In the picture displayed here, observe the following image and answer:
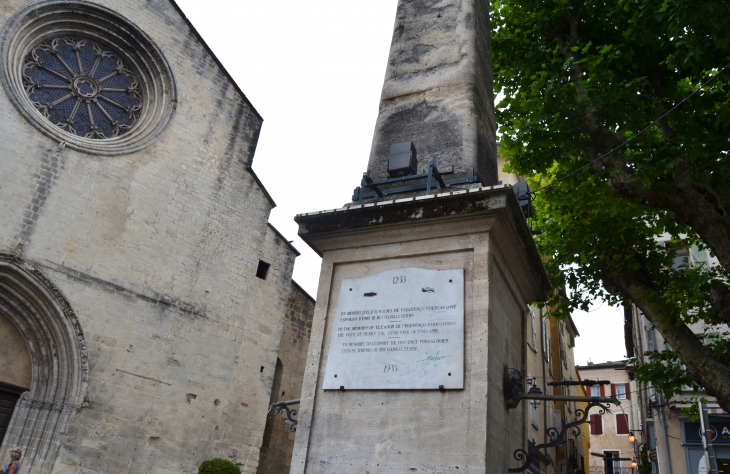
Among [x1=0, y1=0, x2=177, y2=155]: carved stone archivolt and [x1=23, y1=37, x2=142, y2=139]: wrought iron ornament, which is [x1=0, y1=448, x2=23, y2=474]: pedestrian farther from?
[x1=23, y1=37, x2=142, y2=139]: wrought iron ornament

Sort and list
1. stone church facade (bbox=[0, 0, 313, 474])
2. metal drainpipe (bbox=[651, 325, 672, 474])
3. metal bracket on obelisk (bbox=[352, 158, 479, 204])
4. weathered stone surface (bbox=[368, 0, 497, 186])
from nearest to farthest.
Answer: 1. metal bracket on obelisk (bbox=[352, 158, 479, 204])
2. weathered stone surface (bbox=[368, 0, 497, 186])
3. stone church facade (bbox=[0, 0, 313, 474])
4. metal drainpipe (bbox=[651, 325, 672, 474])

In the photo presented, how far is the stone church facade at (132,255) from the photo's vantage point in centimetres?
1166

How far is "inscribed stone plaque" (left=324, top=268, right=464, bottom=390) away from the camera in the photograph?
337 centimetres

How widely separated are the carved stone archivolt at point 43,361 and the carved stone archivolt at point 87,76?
3.25 metres

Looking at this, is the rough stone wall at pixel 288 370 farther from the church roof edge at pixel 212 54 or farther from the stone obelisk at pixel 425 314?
the stone obelisk at pixel 425 314

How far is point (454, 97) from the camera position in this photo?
14.7 ft

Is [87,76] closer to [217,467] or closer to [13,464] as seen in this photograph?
[13,464]

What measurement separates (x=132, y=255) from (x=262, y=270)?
12.3 feet

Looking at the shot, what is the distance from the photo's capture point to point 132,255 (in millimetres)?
13125

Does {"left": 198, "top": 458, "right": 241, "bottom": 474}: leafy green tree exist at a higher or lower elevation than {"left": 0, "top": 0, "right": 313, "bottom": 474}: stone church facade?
lower

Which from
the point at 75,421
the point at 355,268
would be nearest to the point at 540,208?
the point at 355,268

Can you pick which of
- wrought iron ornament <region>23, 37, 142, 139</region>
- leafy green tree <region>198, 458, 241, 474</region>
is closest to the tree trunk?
leafy green tree <region>198, 458, 241, 474</region>
